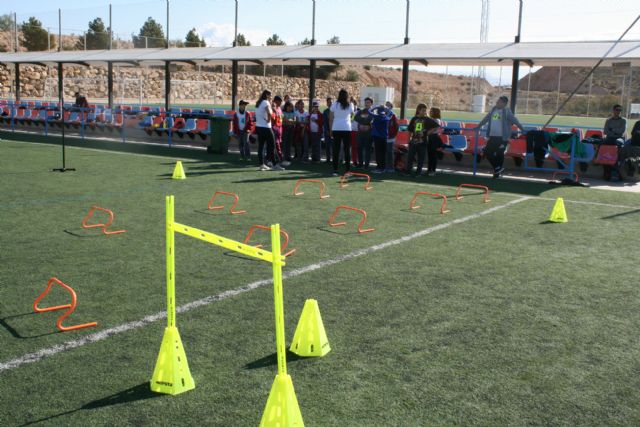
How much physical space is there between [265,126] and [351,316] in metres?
10.4

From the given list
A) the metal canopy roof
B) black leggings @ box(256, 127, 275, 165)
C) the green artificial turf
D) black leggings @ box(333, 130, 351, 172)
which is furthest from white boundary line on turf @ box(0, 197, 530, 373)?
the metal canopy roof

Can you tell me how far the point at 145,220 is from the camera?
30.8 feet

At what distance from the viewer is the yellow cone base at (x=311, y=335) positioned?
473 centimetres

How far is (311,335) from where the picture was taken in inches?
186

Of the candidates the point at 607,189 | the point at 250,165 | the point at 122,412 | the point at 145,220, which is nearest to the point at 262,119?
the point at 250,165

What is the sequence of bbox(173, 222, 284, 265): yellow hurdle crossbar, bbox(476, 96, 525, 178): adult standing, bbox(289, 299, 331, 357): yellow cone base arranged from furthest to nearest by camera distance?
bbox(476, 96, 525, 178): adult standing → bbox(289, 299, 331, 357): yellow cone base → bbox(173, 222, 284, 265): yellow hurdle crossbar

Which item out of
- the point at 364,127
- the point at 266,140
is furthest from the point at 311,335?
the point at 364,127

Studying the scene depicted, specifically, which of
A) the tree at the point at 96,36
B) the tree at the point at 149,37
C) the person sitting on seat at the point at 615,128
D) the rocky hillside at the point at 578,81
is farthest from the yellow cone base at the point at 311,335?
the rocky hillside at the point at 578,81

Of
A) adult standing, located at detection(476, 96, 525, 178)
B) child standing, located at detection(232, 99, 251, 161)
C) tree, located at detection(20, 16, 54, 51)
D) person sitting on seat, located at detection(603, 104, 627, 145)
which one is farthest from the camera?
tree, located at detection(20, 16, 54, 51)

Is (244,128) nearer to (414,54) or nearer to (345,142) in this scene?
(345,142)

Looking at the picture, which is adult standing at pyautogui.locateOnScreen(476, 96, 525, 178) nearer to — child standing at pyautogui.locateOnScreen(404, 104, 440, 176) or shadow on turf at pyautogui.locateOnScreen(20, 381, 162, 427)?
child standing at pyautogui.locateOnScreen(404, 104, 440, 176)

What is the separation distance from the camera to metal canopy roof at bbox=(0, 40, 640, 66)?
17.8 meters

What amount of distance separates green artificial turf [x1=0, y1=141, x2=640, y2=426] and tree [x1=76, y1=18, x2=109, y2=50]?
3170 cm

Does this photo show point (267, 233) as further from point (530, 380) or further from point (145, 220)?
point (530, 380)
